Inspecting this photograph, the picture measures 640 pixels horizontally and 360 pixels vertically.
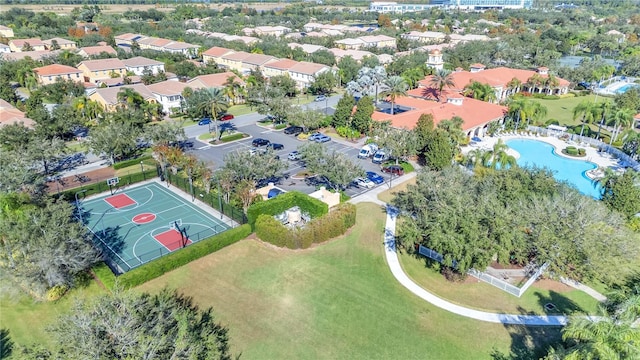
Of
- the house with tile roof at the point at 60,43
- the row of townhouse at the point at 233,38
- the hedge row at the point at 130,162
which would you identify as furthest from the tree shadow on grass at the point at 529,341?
the house with tile roof at the point at 60,43

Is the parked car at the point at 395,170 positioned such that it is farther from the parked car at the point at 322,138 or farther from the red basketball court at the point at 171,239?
the red basketball court at the point at 171,239

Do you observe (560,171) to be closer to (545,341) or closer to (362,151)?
(362,151)

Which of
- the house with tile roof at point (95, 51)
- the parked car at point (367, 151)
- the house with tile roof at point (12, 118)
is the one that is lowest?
the parked car at point (367, 151)

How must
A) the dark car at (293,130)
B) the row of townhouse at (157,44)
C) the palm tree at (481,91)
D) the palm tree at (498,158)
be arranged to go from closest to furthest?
the palm tree at (498,158) → the dark car at (293,130) → the palm tree at (481,91) → the row of townhouse at (157,44)

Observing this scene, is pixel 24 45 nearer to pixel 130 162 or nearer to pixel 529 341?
pixel 130 162

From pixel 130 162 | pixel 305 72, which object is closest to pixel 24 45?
pixel 305 72

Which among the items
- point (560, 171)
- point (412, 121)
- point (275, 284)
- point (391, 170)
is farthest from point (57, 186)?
point (560, 171)

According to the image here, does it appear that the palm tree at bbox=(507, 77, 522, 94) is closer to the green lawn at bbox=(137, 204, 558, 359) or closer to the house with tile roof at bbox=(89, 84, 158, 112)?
A: the green lawn at bbox=(137, 204, 558, 359)
